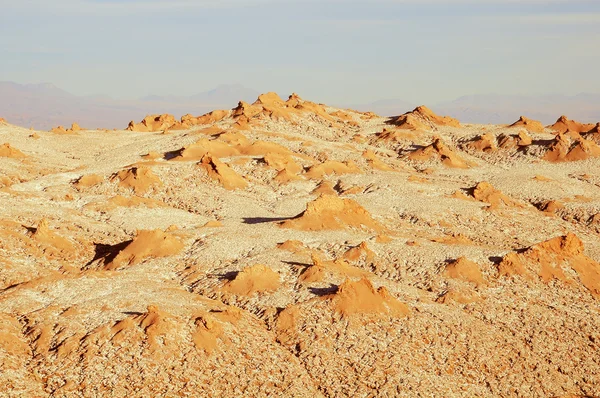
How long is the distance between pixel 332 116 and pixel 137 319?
2562 inches

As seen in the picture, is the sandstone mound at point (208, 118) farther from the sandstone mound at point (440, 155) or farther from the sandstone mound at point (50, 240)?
the sandstone mound at point (50, 240)

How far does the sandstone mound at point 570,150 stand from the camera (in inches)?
2633

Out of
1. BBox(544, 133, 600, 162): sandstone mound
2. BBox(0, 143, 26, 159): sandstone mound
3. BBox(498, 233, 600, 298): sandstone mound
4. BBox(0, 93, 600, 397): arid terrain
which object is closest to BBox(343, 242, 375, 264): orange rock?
BBox(0, 93, 600, 397): arid terrain

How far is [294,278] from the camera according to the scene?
1324 inches

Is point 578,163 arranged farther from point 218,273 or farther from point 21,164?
point 21,164

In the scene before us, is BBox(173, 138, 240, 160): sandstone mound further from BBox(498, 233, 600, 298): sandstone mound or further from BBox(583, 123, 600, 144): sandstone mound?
BBox(583, 123, 600, 144): sandstone mound

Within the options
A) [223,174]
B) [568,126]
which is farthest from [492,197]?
[568,126]

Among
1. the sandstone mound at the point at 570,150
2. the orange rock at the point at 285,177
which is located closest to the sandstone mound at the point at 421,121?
the sandstone mound at the point at 570,150

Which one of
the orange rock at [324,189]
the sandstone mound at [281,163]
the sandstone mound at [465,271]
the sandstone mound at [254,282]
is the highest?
the sandstone mound at [254,282]

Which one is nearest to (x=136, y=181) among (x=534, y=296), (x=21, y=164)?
(x=21, y=164)

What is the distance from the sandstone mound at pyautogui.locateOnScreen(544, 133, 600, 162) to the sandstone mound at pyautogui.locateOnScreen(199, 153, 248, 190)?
104 ft

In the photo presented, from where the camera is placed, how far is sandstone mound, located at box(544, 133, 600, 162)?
66.9 m

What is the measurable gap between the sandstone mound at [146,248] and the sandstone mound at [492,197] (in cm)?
2453

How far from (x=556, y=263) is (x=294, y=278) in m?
14.3
